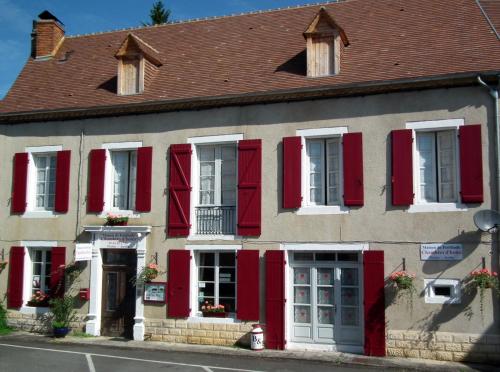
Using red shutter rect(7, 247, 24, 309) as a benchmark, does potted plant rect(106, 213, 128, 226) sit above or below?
above

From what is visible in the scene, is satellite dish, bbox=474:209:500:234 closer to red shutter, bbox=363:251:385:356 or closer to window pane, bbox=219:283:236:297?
red shutter, bbox=363:251:385:356

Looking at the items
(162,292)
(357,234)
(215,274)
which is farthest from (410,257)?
(162,292)

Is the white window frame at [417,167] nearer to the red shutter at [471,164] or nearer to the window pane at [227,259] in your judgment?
the red shutter at [471,164]

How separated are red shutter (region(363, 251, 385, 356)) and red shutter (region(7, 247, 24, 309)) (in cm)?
907

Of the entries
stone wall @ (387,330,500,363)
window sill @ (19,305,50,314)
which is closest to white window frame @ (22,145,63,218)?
window sill @ (19,305,50,314)

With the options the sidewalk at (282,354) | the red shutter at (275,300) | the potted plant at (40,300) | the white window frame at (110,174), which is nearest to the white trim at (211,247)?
the red shutter at (275,300)

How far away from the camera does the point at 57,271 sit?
1455 cm

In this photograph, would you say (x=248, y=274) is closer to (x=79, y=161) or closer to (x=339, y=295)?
(x=339, y=295)

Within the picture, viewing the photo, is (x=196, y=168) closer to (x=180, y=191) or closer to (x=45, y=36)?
(x=180, y=191)

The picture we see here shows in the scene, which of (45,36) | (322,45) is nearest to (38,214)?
(45,36)

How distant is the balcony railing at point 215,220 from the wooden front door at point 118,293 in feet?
6.83

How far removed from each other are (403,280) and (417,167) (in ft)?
8.12

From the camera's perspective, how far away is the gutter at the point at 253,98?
38.4ft

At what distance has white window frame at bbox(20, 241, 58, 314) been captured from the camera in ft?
48.2
